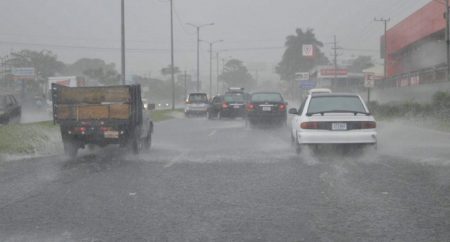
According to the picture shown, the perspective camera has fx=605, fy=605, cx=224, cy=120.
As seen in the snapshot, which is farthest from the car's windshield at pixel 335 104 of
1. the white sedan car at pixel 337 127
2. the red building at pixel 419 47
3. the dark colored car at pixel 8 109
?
the red building at pixel 419 47

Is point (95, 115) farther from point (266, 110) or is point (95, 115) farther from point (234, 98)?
point (234, 98)

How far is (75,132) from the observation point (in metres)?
14.3

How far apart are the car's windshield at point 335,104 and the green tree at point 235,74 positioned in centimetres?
15226

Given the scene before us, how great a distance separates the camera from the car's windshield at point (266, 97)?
2700cm

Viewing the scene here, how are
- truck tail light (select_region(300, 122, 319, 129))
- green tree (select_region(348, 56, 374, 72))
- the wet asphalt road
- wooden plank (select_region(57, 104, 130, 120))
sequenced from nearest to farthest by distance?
the wet asphalt road
truck tail light (select_region(300, 122, 319, 129))
wooden plank (select_region(57, 104, 130, 120))
green tree (select_region(348, 56, 374, 72))

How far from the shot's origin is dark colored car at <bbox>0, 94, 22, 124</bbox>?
2561 centimetres

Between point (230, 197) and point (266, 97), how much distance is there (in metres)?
18.8

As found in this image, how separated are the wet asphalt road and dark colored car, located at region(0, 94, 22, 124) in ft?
39.9

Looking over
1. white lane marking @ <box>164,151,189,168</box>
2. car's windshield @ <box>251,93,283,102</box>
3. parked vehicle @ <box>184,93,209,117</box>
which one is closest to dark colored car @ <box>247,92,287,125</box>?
car's windshield @ <box>251,93,283,102</box>

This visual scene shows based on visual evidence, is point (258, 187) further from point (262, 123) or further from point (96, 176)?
point (262, 123)

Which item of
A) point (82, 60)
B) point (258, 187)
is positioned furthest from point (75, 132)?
point (82, 60)

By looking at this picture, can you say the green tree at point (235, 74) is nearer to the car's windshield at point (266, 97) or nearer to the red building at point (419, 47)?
the red building at point (419, 47)

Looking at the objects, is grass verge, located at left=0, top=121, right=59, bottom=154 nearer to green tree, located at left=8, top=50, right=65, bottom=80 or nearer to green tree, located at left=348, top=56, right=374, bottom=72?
green tree, located at left=8, top=50, right=65, bottom=80

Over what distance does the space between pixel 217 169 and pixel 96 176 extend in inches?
92.8
